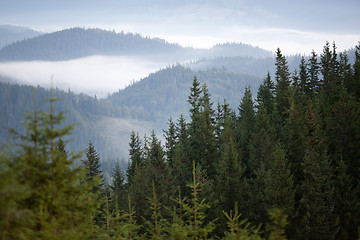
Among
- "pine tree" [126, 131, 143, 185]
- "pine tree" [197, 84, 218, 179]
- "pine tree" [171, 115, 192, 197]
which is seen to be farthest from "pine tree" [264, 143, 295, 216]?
"pine tree" [126, 131, 143, 185]

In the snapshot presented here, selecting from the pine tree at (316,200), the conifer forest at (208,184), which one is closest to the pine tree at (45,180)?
the conifer forest at (208,184)

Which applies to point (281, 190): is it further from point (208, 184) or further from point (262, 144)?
point (262, 144)

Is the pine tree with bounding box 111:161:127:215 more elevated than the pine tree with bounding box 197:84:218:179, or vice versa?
the pine tree with bounding box 197:84:218:179

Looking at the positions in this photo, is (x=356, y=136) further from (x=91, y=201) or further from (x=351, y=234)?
(x=91, y=201)

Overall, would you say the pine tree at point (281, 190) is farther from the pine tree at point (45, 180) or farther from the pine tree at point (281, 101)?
the pine tree at point (45, 180)

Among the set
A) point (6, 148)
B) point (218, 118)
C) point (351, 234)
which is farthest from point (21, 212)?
point (218, 118)

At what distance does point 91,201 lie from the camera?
30.9ft

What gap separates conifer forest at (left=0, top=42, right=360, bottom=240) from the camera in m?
8.63

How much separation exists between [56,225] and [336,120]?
37.4 meters

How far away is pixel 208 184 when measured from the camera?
3312cm

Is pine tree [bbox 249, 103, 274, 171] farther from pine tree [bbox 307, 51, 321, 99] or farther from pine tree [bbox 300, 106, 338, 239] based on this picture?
pine tree [bbox 307, 51, 321, 99]

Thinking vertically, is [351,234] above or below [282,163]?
below

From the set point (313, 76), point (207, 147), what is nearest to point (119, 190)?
point (207, 147)

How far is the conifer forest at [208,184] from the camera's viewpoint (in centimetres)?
863
